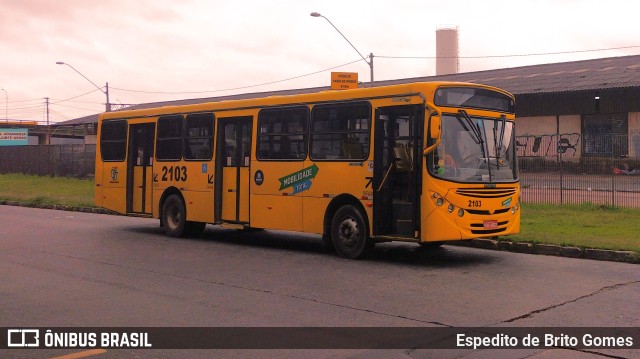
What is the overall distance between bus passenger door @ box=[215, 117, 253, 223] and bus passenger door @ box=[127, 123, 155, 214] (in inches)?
106

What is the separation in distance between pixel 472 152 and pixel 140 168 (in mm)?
9061

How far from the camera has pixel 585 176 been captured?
19.8m

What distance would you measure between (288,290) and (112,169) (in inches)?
397

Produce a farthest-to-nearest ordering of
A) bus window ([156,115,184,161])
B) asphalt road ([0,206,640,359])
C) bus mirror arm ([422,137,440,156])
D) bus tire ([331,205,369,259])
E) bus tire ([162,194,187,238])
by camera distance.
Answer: bus window ([156,115,184,161])
bus tire ([162,194,187,238])
bus tire ([331,205,369,259])
bus mirror arm ([422,137,440,156])
asphalt road ([0,206,640,359])

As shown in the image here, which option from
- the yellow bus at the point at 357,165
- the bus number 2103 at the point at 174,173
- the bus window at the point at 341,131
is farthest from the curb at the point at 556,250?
the bus number 2103 at the point at 174,173

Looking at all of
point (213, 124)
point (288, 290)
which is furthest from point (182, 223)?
point (288, 290)

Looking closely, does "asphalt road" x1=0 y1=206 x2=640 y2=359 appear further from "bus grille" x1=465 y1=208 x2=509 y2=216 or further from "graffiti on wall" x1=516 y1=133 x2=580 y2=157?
"graffiti on wall" x1=516 y1=133 x2=580 y2=157

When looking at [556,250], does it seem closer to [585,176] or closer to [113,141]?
[585,176]

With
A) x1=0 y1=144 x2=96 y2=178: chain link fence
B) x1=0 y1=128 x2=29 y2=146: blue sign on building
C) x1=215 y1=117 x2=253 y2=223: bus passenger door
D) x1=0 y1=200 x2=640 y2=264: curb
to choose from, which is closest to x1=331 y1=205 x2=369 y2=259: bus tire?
x1=215 y1=117 x2=253 y2=223: bus passenger door

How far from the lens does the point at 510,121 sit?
12.6m

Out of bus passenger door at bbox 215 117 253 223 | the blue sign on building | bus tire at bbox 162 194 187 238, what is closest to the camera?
bus passenger door at bbox 215 117 253 223

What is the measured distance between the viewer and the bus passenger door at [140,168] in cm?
1705

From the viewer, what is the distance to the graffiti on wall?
67.5ft

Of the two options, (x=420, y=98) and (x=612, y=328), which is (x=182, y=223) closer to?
(x=420, y=98)
